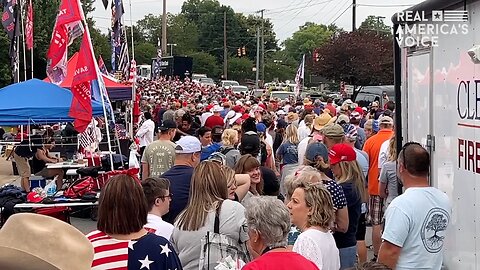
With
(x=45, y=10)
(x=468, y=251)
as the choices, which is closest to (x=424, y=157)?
(x=468, y=251)

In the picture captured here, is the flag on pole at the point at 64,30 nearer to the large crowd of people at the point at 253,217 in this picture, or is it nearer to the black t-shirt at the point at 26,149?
the black t-shirt at the point at 26,149

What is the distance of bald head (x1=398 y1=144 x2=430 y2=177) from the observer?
4746mm

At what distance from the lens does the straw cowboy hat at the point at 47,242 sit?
2.01m

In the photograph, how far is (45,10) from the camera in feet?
165

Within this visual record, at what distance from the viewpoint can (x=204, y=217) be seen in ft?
16.2

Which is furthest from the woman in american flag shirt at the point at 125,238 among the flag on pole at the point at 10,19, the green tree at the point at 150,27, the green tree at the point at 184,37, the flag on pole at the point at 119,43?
the green tree at the point at 150,27

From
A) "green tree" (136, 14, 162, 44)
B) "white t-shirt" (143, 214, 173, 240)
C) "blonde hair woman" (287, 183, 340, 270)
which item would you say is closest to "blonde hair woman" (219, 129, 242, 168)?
"white t-shirt" (143, 214, 173, 240)

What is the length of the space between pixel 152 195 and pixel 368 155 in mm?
5052

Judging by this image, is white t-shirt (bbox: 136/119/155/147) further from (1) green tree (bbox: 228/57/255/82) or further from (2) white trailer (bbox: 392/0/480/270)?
(1) green tree (bbox: 228/57/255/82)

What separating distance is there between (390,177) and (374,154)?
4.48 ft

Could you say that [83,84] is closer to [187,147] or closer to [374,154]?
[187,147]

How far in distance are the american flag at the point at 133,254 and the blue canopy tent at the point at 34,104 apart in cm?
885

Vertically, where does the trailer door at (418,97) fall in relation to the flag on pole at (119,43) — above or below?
below

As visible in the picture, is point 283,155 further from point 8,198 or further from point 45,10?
point 45,10
